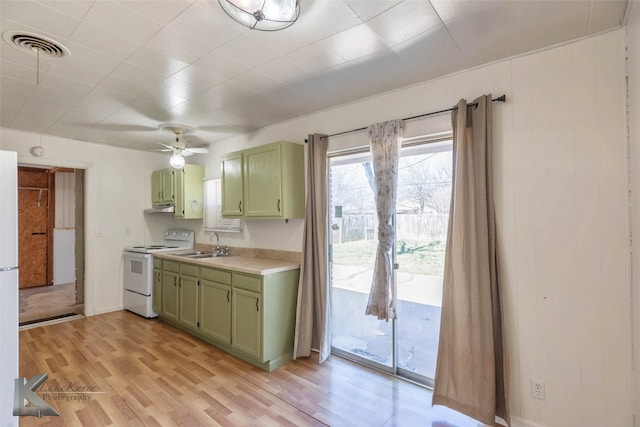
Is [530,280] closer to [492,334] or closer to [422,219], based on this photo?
[492,334]

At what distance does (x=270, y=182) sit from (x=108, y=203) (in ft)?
9.42

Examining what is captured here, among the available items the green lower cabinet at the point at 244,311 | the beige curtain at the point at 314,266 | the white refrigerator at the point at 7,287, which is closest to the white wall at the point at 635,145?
the beige curtain at the point at 314,266

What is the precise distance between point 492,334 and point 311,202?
182cm

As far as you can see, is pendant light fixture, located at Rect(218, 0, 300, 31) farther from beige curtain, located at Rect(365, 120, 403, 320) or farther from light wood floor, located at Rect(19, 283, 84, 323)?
light wood floor, located at Rect(19, 283, 84, 323)

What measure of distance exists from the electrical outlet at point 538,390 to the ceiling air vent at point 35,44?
142 inches

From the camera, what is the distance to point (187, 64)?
212 centimetres

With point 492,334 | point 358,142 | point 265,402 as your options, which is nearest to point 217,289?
point 265,402

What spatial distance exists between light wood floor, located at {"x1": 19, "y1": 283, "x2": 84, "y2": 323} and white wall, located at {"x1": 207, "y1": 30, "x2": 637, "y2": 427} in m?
5.38

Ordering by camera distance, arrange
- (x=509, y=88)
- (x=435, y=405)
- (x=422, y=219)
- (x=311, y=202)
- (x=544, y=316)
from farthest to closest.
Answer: (x=311, y=202)
(x=422, y=219)
(x=435, y=405)
(x=509, y=88)
(x=544, y=316)

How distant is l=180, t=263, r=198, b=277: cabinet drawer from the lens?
344 centimetres

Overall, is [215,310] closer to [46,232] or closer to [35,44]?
[35,44]

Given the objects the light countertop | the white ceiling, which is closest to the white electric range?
the light countertop

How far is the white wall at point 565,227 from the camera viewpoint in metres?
1.71

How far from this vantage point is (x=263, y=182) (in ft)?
10.5
